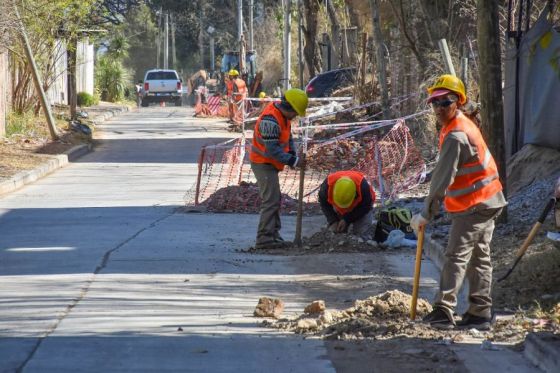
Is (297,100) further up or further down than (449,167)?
further up

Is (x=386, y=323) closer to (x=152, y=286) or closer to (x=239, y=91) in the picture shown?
(x=152, y=286)

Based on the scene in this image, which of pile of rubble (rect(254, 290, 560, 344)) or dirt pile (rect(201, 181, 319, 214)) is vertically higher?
pile of rubble (rect(254, 290, 560, 344))

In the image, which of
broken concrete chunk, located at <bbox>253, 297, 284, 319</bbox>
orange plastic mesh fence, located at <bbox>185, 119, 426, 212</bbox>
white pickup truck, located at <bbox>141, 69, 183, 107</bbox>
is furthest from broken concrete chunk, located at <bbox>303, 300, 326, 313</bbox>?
white pickup truck, located at <bbox>141, 69, 183, 107</bbox>

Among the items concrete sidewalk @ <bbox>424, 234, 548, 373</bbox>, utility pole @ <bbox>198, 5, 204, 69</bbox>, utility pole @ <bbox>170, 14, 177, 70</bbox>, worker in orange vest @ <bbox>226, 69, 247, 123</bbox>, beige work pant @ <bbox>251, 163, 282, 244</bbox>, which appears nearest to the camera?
concrete sidewalk @ <bbox>424, 234, 548, 373</bbox>

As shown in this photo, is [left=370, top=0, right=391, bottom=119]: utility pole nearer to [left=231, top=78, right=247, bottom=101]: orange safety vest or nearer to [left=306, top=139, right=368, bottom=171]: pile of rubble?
[left=306, top=139, right=368, bottom=171]: pile of rubble

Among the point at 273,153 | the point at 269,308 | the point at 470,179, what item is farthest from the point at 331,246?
the point at 470,179

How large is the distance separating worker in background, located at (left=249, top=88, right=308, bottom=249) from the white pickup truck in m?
49.2

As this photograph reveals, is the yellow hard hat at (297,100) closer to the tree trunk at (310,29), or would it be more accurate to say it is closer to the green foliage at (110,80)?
the tree trunk at (310,29)

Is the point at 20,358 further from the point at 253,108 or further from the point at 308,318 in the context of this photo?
the point at 253,108

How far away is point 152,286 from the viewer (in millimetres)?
9484

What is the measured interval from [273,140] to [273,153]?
0.46 ft

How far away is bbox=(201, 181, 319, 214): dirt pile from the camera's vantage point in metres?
15.4

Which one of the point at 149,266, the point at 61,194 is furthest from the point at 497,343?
the point at 61,194

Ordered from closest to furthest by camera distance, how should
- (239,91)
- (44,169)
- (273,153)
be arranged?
(273,153), (44,169), (239,91)
